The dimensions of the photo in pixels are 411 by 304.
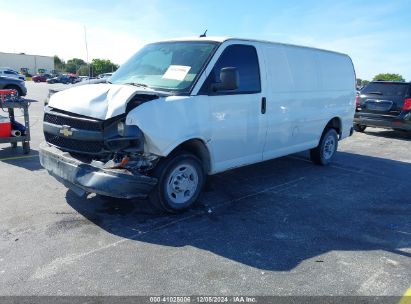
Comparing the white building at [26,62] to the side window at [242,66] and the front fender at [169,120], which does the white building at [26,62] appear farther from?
the front fender at [169,120]

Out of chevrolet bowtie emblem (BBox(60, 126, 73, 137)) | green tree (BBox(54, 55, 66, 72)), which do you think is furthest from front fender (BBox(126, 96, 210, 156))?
green tree (BBox(54, 55, 66, 72))

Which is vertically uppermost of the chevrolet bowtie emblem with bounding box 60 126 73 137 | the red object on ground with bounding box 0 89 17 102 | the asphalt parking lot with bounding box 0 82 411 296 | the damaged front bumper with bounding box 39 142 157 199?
the red object on ground with bounding box 0 89 17 102

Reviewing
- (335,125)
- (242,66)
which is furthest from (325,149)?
(242,66)

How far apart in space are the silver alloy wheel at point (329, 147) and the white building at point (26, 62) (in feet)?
318

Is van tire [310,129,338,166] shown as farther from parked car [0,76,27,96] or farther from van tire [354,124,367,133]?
parked car [0,76,27,96]

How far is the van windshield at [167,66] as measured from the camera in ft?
15.3

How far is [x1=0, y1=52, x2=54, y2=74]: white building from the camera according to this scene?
94.3m

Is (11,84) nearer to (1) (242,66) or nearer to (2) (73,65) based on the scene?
(1) (242,66)

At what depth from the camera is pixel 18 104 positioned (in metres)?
7.18

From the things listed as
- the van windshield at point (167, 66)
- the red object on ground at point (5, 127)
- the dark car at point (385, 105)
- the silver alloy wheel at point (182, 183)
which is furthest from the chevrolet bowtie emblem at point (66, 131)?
the dark car at point (385, 105)

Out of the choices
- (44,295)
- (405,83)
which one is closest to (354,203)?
(44,295)

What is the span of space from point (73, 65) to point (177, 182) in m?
123

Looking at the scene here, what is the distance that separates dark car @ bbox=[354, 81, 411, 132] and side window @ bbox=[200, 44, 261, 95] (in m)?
7.53

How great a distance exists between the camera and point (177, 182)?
4.58 meters
